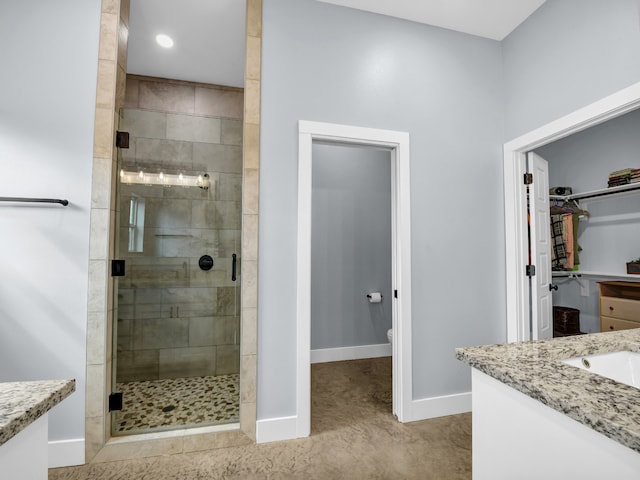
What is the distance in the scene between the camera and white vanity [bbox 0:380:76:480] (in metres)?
0.57

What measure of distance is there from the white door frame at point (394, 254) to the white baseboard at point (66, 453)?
1242 millimetres

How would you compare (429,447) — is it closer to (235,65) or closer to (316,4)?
(316,4)

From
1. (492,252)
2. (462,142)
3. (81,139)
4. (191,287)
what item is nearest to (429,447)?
(492,252)

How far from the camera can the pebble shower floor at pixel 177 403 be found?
2078 mm

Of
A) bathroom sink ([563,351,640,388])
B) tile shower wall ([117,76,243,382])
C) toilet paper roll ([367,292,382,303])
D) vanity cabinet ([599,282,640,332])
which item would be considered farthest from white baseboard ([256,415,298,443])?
vanity cabinet ([599,282,640,332])

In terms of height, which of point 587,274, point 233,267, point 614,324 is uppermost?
point 233,267

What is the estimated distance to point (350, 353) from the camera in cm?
357

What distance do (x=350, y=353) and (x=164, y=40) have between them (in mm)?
3582

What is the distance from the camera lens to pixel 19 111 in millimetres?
1797

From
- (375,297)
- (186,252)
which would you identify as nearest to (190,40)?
(186,252)

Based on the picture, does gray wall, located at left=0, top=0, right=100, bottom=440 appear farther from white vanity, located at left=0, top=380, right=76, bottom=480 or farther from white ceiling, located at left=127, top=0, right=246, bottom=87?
white vanity, located at left=0, top=380, right=76, bottom=480

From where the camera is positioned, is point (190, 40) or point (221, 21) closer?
point (221, 21)

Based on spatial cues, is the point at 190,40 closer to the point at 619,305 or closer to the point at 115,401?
the point at 115,401

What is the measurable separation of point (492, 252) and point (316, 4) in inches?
89.9
